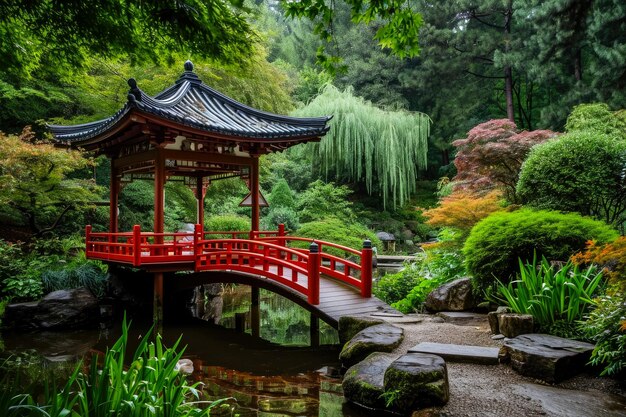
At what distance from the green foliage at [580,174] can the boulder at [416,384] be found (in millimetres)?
4205

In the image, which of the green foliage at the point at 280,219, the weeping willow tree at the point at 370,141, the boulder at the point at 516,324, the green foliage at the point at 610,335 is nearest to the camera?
the green foliage at the point at 610,335

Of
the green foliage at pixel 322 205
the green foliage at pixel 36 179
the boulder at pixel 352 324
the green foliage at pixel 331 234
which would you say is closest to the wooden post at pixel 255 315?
the boulder at pixel 352 324

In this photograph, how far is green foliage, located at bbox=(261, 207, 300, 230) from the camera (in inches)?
596

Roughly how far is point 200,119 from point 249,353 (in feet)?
14.2

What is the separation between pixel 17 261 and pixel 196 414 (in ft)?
26.0

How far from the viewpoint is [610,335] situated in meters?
3.81

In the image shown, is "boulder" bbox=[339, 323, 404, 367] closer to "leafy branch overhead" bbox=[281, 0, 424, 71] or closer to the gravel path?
the gravel path

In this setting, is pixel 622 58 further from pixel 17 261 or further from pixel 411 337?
pixel 17 261

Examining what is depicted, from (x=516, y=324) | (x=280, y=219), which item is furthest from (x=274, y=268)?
(x=280, y=219)

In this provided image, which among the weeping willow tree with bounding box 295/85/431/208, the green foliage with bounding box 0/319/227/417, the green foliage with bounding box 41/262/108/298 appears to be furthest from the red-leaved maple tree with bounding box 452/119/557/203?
the green foliage with bounding box 41/262/108/298

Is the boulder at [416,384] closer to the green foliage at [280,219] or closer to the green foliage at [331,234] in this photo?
the green foliage at [331,234]

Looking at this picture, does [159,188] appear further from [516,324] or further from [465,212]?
[516,324]

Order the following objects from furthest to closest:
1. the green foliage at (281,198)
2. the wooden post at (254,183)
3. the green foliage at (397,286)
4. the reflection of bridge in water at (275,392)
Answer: the green foliage at (281,198) → the wooden post at (254,183) → the green foliage at (397,286) → the reflection of bridge in water at (275,392)

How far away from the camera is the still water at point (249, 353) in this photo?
4684 mm
